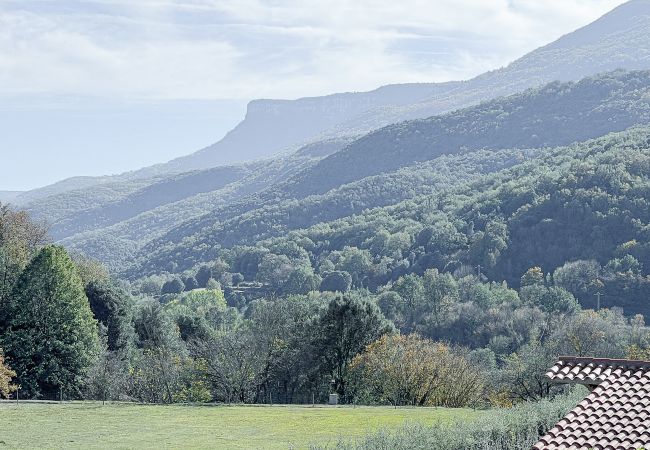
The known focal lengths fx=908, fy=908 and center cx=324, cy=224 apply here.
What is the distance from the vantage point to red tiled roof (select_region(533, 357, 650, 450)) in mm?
12844

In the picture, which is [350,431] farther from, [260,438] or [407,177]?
[407,177]

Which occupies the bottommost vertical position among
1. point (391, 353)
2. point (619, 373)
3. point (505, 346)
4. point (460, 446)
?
point (505, 346)

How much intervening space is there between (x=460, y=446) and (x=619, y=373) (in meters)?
3.32

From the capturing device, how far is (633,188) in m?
99.1

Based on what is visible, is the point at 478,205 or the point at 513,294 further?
the point at 478,205

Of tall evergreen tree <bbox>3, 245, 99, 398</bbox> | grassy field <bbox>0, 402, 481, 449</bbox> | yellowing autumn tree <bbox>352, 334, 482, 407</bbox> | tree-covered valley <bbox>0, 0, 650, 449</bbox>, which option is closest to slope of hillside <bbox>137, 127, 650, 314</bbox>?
tree-covered valley <bbox>0, 0, 650, 449</bbox>

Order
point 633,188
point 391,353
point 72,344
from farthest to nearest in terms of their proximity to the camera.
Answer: point 633,188 < point 72,344 < point 391,353

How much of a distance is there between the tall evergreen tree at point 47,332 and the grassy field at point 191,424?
10.1 m

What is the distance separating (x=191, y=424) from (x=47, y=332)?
19.2 meters

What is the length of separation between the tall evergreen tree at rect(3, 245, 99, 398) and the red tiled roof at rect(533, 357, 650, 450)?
108ft

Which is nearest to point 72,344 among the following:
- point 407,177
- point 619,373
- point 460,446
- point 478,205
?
point 460,446

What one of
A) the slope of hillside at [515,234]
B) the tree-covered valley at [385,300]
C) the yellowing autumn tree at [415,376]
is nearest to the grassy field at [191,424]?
the tree-covered valley at [385,300]

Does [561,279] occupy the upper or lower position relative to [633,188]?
lower

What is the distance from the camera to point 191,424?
26.9 m
